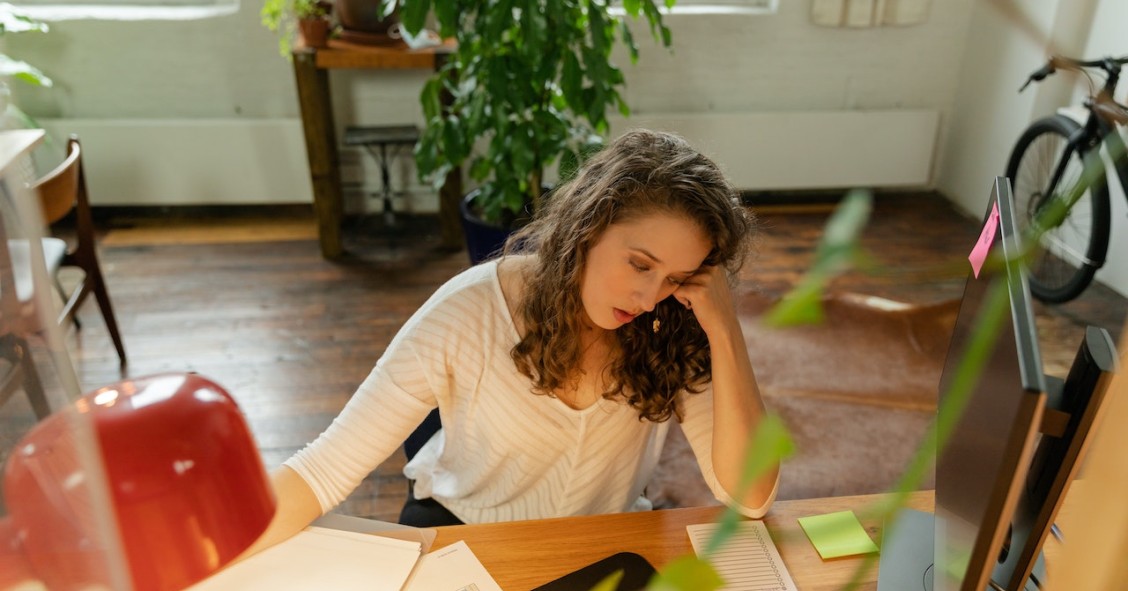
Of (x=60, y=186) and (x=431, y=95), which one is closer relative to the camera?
(x=60, y=186)

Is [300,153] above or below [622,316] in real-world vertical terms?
below

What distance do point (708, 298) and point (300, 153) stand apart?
3005mm

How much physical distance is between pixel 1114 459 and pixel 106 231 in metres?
4.14

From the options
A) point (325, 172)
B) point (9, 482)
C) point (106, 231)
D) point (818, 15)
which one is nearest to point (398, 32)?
point (325, 172)

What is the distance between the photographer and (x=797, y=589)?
1.03 meters

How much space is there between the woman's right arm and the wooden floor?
1.11m

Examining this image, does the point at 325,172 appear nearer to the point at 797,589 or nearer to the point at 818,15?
the point at 818,15

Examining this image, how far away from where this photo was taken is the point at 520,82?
8.29 feet

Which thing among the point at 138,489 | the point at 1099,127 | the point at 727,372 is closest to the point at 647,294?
the point at 727,372

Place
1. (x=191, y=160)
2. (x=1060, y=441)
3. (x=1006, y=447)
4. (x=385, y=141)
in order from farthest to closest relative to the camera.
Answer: (x=191, y=160)
(x=385, y=141)
(x=1060, y=441)
(x=1006, y=447)

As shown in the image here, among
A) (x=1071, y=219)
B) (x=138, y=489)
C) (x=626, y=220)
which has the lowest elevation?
(x=1071, y=219)

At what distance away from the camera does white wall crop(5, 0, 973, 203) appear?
11.7 feet

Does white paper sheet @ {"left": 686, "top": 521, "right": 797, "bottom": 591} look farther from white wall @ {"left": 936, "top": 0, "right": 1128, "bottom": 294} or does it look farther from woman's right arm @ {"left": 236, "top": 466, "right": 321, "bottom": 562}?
white wall @ {"left": 936, "top": 0, "right": 1128, "bottom": 294}

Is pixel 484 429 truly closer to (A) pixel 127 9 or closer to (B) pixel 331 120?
(B) pixel 331 120
